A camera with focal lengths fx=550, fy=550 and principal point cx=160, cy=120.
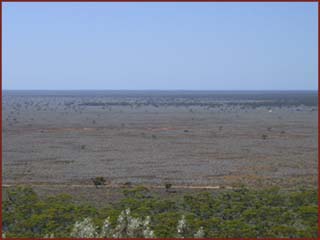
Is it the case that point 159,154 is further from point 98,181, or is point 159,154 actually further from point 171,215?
point 171,215

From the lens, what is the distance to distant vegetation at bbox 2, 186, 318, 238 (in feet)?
60.8

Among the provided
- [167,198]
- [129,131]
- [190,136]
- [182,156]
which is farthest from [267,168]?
[129,131]

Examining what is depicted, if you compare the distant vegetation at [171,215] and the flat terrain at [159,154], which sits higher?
the distant vegetation at [171,215]

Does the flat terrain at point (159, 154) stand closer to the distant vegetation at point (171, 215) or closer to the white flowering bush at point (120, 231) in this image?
the distant vegetation at point (171, 215)

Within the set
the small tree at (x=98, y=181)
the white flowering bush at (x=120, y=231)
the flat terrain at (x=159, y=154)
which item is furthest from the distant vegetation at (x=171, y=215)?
the flat terrain at (x=159, y=154)

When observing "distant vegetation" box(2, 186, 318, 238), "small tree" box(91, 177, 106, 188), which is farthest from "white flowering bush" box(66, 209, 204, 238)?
"small tree" box(91, 177, 106, 188)

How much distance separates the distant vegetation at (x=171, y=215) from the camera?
1853cm

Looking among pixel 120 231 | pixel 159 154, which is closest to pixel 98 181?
pixel 120 231

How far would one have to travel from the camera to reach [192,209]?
A: 22891 millimetres

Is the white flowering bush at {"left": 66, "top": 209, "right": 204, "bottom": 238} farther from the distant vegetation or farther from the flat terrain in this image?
the flat terrain

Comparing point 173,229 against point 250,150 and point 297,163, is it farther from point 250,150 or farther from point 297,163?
point 250,150

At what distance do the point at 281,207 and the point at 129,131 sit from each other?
40534 millimetres

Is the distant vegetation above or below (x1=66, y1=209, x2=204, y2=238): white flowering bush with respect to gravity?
below

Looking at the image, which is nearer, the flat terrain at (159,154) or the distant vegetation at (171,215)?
the distant vegetation at (171,215)
